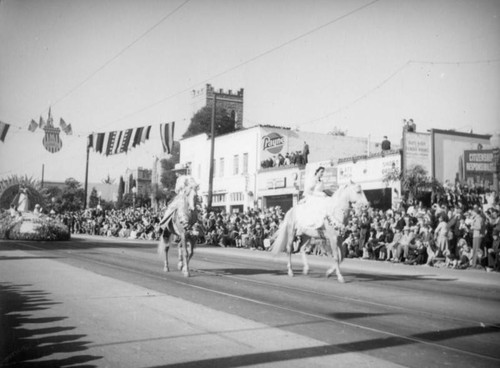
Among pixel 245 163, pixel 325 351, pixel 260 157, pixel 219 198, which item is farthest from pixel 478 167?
pixel 219 198

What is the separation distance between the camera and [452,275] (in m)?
14.3

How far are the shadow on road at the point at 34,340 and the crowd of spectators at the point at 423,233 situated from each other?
6.22m

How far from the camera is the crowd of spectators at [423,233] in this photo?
16.6 metres

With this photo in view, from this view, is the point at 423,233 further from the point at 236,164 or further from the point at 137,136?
the point at 236,164

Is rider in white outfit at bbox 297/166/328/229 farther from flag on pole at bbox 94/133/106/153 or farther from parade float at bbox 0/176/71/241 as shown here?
parade float at bbox 0/176/71/241

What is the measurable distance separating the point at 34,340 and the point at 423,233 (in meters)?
15.3

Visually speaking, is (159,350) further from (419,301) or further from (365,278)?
(365,278)

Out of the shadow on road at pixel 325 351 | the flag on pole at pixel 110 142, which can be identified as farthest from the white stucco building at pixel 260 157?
the shadow on road at pixel 325 351

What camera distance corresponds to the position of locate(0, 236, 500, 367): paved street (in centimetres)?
514

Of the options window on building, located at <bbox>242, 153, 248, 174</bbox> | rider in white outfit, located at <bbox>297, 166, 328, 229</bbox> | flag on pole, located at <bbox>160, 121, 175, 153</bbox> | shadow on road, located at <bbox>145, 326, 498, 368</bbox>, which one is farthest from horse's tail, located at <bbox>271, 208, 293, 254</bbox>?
window on building, located at <bbox>242, 153, 248, 174</bbox>

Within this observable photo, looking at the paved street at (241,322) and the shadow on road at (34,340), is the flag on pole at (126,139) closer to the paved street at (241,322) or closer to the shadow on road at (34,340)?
the paved street at (241,322)

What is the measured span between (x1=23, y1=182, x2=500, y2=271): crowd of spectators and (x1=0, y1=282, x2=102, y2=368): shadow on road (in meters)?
6.22

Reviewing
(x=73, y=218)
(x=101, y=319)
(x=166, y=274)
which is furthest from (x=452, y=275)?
(x=73, y=218)

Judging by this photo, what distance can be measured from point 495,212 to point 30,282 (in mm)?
15020
